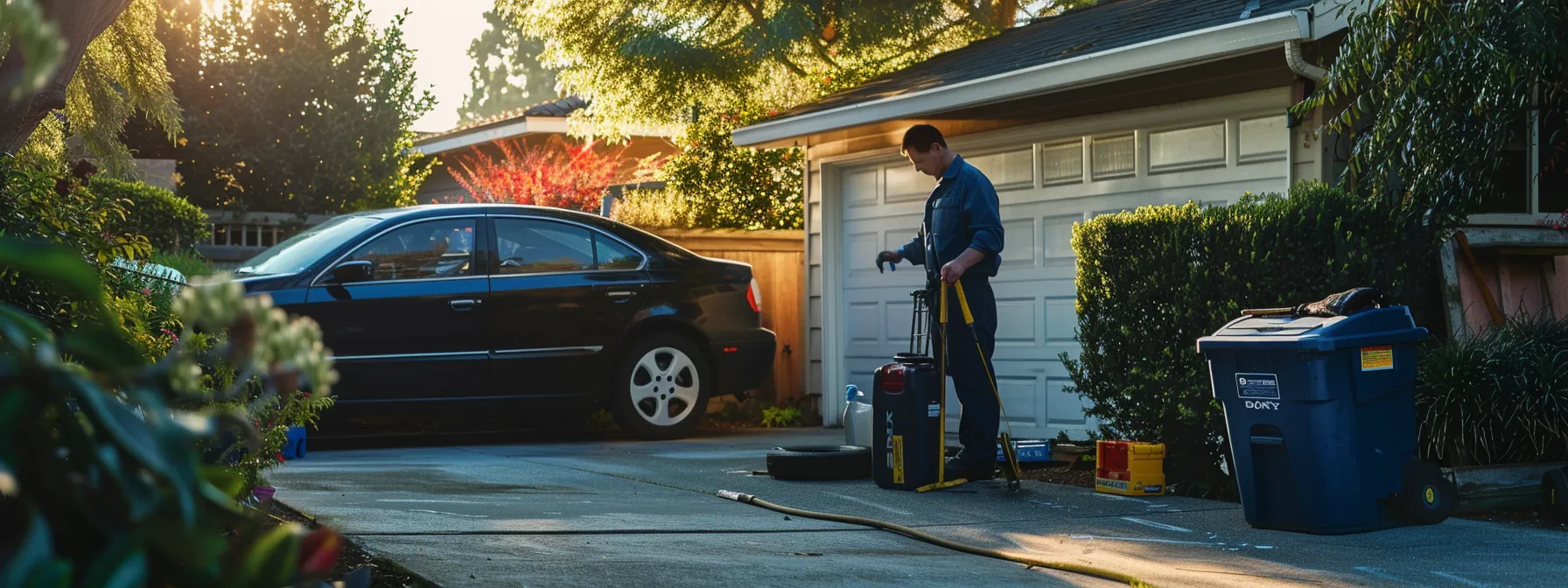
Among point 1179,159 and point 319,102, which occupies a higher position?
point 319,102

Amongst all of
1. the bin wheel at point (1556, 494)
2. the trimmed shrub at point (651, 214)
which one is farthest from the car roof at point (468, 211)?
the bin wheel at point (1556, 494)

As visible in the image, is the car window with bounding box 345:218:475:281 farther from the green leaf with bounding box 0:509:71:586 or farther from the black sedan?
the green leaf with bounding box 0:509:71:586

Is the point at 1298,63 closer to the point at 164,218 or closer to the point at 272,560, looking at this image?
the point at 272,560

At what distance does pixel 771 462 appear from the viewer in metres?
7.41

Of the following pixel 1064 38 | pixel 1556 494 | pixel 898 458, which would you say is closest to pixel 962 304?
pixel 898 458

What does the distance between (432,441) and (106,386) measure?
8783 mm

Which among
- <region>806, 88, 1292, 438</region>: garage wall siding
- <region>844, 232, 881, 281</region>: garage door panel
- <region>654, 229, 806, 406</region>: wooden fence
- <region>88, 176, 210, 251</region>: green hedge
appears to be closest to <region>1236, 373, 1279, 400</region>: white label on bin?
<region>806, 88, 1292, 438</region>: garage wall siding

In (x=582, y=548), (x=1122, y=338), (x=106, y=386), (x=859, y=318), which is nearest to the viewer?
(x=106, y=386)

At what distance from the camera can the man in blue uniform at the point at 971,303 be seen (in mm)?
7121

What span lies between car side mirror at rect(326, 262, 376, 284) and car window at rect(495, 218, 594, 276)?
92 cm

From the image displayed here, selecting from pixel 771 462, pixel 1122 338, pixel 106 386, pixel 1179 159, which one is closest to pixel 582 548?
pixel 771 462

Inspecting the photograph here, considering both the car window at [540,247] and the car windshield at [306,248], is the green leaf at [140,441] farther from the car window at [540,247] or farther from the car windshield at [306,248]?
the car window at [540,247]

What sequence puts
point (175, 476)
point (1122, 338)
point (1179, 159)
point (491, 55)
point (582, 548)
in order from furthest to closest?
point (491, 55) → point (1179, 159) → point (1122, 338) → point (582, 548) → point (175, 476)

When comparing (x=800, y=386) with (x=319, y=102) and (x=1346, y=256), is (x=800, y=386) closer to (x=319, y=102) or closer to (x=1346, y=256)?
(x=1346, y=256)
